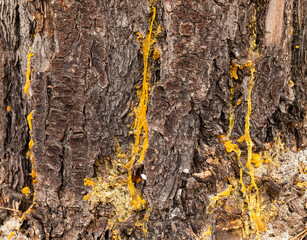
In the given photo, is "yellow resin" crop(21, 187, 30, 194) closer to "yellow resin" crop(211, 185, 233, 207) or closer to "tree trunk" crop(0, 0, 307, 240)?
"tree trunk" crop(0, 0, 307, 240)

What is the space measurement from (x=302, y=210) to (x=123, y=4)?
101 centimetres

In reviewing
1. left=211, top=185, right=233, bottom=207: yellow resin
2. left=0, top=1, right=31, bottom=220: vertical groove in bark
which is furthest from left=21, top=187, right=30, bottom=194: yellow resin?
left=211, top=185, right=233, bottom=207: yellow resin

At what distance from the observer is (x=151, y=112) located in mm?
1013

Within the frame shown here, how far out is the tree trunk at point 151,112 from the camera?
993 mm

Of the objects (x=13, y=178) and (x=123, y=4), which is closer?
(x=123, y=4)

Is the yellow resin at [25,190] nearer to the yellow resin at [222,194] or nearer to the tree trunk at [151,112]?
the tree trunk at [151,112]

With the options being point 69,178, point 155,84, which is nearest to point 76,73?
point 155,84

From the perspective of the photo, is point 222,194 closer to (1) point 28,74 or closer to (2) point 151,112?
(2) point 151,112

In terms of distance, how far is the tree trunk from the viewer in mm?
993

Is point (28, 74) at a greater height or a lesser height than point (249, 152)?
greater

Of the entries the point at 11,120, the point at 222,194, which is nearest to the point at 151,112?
the point at 222,194

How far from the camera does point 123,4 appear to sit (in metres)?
1.00

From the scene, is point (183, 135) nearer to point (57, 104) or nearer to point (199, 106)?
point (199, 106)

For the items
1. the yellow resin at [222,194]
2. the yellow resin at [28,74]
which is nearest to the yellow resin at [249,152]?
the yellow resin at [222,194]
